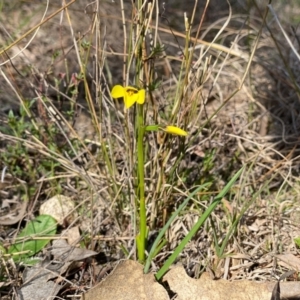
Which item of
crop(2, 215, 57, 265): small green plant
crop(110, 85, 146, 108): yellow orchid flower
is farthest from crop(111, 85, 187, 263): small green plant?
crop(2, 215, 57, 265): small green plant

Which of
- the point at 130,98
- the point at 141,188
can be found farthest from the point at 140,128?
the point at 141,188

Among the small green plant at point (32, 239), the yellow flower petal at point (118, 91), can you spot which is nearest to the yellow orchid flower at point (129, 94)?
the yellow flower petal at point (118, 91)

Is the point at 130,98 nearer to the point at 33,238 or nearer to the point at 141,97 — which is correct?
the point at 141,97

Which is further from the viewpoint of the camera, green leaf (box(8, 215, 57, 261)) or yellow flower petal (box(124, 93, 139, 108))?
green leaf (box(8, 215, 57, 261))

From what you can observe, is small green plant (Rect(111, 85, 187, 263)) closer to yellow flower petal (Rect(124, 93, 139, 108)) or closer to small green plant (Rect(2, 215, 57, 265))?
yellow flower petal (Rect(124, 93, 139, 108))

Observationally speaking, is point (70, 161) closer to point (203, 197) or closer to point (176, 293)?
point (203, 197)
